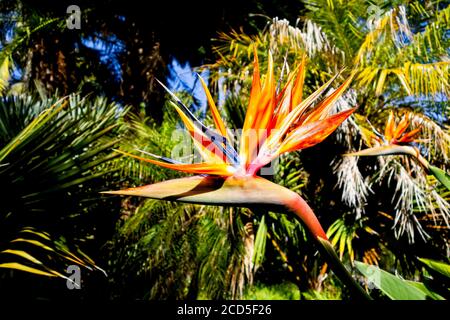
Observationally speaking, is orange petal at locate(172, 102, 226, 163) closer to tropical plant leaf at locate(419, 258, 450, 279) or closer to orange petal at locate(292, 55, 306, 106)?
orange petal at locate(292, 55, 306, 106)

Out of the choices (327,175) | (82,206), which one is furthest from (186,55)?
(82,206)

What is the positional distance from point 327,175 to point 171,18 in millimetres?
4072

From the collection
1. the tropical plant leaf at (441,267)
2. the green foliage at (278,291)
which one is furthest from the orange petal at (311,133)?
the green foliage at (278,291)

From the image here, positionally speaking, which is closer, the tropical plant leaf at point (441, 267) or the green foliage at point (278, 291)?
the tropical plant leaf at point (441, 267)

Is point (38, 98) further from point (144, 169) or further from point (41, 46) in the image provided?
point (41, 46)

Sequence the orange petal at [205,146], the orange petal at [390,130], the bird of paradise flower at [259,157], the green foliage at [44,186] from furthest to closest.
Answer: the green foliage at [44,186] < the orange petal at [390,130] < the orange petal at [205,146] < the bird of paradise flower at [259,157]

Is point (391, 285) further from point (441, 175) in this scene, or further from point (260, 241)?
point (260, 241)

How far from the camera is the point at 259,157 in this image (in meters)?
0.64

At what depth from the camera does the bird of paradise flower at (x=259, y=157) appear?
53cm

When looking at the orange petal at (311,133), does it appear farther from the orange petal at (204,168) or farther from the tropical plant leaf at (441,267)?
the tropical plant leaf at (441,267)

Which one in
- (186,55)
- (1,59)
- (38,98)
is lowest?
(38,98)

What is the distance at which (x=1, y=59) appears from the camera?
15.3 ft

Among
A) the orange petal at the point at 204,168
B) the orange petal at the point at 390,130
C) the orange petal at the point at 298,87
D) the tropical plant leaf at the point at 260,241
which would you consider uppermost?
the orange petal at the point at 390,130

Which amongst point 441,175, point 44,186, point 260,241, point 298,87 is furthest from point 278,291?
point 298,87
